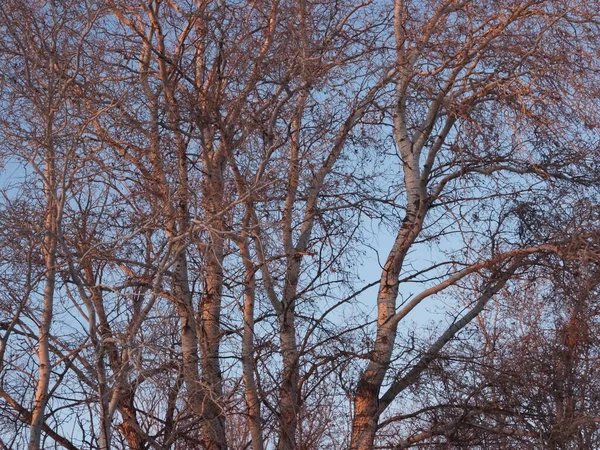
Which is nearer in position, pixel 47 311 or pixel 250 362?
pixel 47 311

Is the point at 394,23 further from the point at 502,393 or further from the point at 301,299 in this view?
the point at 502,393

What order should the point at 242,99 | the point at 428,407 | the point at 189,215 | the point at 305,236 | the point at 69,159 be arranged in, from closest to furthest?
the point at 69,159
the point at 189,215
the point at 242,99
the point at 428,407
the point at 305,236

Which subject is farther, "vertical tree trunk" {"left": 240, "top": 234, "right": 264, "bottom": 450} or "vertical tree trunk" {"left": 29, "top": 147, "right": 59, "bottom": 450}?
"vertical tree trunk" {"left": 240, "top": 234, "right": 264, "bottom": 450}

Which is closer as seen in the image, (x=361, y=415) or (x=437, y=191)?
(x=361, y=415)

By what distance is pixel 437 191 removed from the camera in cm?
1287

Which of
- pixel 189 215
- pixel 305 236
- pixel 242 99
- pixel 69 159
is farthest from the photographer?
pixel 305 236

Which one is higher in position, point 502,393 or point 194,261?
point 194,261

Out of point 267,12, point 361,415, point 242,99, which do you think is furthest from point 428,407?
point 267,12

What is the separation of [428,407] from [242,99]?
463cm

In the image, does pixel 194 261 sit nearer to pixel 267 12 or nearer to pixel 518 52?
pixel 267 12

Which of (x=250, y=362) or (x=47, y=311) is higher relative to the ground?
(x=250, y=362)

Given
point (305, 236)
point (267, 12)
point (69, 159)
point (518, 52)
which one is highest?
point (267, 12)

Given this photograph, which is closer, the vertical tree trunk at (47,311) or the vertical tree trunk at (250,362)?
the vertical tree trunk at (47,311)

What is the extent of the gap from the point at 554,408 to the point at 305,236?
429 cm
